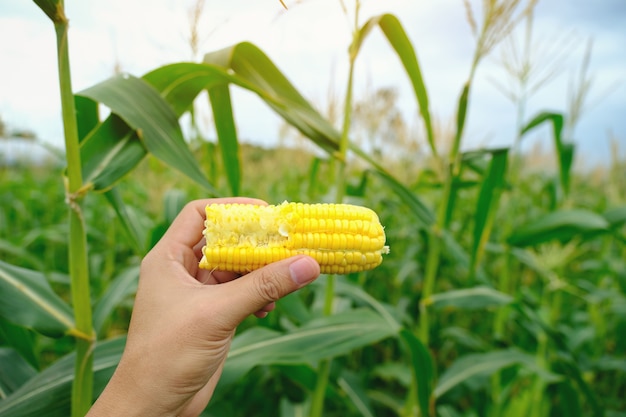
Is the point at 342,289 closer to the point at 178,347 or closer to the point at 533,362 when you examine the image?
the point at 533,362

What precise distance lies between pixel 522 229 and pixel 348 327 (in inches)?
54.7

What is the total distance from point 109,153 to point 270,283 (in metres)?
0.80

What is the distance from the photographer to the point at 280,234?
49.1 inches

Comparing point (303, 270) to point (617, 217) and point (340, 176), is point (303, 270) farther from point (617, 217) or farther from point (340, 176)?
point (617, 217)

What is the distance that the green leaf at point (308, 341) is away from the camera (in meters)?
1.72

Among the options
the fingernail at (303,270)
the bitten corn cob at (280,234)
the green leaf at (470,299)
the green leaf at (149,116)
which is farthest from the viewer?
the green leaf at (470,299)

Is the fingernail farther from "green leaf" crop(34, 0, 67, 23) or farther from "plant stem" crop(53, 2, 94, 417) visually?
"green leaf" crop(34, 0, 67, 23)

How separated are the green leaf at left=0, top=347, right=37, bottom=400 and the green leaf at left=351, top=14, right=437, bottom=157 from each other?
1.71 metres

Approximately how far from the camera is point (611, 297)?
11.7ft

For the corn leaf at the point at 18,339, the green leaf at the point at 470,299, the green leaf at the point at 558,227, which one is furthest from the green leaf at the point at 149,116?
the green leaf at the point at 558,227

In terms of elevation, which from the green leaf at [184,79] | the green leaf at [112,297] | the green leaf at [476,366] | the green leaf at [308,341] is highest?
the green leaf at [184,79]

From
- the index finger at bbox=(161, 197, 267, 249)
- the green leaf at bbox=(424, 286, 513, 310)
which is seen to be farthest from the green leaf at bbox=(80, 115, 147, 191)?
the green leaf at bbox=(424, 286, 513, 310)

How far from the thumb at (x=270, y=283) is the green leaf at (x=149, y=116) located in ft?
2.13

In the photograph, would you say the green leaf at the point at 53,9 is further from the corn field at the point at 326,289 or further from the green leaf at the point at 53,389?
the green leaf at the point at 53,389
